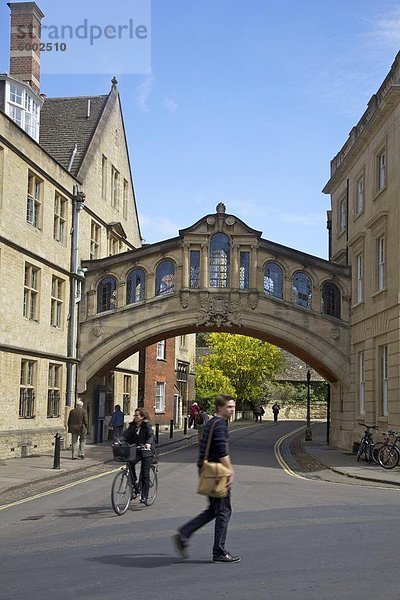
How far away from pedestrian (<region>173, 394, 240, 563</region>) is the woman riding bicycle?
4.80 m

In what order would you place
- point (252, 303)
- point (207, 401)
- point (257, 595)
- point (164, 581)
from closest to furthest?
point (257, 595), point (164, 581), point (252, 303), point (207, 401)

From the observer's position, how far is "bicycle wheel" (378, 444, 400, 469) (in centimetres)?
2220

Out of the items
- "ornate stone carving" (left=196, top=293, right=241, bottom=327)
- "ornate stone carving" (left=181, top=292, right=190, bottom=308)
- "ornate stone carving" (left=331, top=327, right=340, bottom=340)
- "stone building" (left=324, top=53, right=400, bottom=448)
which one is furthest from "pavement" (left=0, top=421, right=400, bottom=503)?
"ornate stone carving" (left=181, top=292, right=190, bottom=308)

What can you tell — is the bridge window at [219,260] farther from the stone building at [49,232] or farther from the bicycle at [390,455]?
the bicycle at [390,455]

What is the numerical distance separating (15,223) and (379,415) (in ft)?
42.3

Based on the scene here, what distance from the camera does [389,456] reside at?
881 inches

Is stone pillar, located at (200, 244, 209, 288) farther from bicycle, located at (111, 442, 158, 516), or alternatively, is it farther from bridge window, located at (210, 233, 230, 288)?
bicycle, located at (111, 442, 158, 516)

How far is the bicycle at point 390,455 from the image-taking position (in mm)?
22203

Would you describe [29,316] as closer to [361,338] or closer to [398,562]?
[361,338]

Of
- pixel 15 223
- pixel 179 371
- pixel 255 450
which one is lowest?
pixel 255 450

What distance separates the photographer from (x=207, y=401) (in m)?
65.6

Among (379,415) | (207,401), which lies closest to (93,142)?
(379,415)

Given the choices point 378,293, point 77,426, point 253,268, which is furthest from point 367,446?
point 253,268

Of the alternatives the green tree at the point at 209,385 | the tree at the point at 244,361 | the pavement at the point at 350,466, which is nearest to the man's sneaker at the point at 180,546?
the pavement at the point at 350,466
